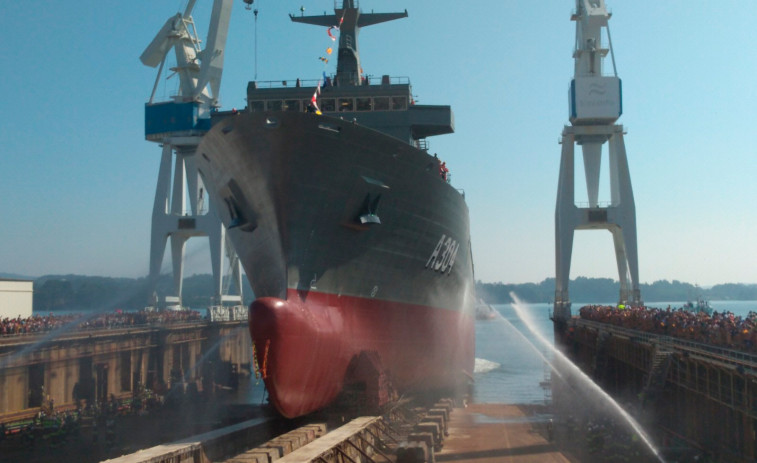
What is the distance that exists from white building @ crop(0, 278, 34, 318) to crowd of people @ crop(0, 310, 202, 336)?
99cm

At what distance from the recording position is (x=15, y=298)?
33.1 m

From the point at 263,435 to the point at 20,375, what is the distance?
11.6 meters

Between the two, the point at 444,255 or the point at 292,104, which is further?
the point at 292,104

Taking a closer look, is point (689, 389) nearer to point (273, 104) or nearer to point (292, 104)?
point (292, 104)

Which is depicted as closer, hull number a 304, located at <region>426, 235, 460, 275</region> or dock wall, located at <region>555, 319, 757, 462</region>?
dock wall, located at <region>555, 319, 757, 462</region>

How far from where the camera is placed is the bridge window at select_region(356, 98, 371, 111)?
2630 centimetres

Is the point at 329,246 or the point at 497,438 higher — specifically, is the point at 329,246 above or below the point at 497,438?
above

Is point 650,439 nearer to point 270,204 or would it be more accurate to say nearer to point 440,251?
point 440,251

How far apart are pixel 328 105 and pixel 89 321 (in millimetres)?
19018

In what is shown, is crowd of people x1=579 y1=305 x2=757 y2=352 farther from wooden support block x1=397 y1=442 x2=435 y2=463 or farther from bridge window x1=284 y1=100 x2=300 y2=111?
bridge window x1=284 y1=100 x2=300 y2=111

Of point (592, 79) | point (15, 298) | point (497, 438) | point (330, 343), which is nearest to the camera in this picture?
point (330, 343)

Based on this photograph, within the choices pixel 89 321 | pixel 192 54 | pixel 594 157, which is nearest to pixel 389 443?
pixel 89 321

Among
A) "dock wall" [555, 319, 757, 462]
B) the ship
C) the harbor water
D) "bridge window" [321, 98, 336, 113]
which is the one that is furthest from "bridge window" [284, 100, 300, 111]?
the harbor water


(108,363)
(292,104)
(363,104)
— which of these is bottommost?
(108,363)
